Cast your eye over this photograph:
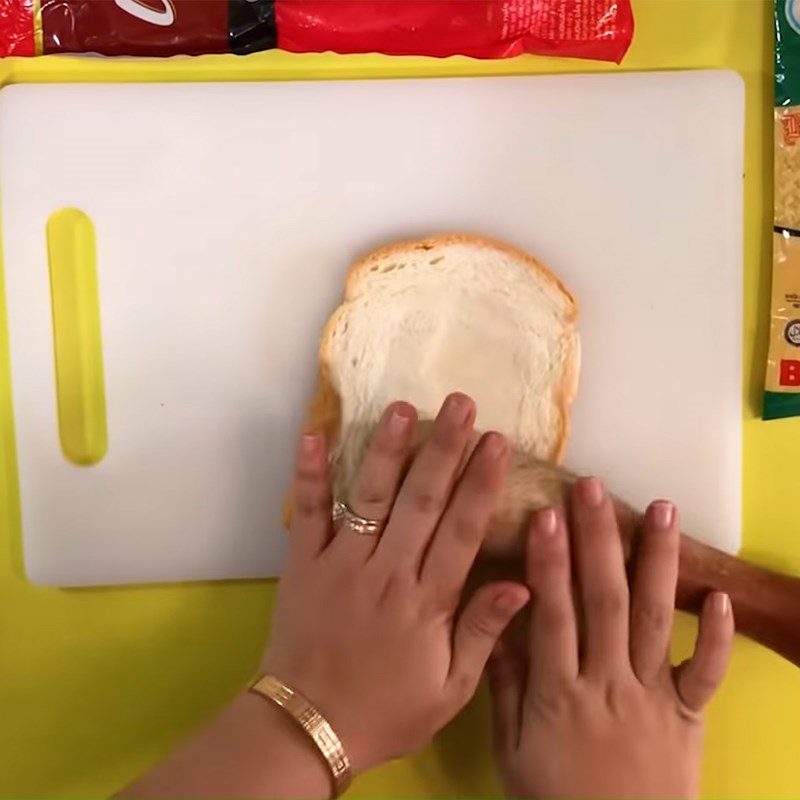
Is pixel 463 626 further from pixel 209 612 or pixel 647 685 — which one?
pixel 209 612

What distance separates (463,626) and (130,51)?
0.63 m

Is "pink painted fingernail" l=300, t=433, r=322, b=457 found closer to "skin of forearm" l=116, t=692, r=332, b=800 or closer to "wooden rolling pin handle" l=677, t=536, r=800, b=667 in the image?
"skin of forearm" l=116, t=692, r=332, b=800

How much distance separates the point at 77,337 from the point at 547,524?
49 centimetres

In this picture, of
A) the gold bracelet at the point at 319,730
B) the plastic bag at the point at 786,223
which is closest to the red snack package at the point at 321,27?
the plastic bag at the point at 786,223

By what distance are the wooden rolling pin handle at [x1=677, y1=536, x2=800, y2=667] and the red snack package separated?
501 millimetres

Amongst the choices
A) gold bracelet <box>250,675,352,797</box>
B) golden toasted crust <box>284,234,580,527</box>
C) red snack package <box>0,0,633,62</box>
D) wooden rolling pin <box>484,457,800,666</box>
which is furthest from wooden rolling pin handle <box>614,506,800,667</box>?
red snack package <box>0,0,633,62</box>

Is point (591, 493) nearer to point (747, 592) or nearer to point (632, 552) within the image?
point (632, 552)

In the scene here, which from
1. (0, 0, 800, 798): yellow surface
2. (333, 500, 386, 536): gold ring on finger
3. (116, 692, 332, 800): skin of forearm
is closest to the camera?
(116, 692, 332, 800): skin of forearm

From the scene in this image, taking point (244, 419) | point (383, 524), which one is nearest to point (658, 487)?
point (383, 524)

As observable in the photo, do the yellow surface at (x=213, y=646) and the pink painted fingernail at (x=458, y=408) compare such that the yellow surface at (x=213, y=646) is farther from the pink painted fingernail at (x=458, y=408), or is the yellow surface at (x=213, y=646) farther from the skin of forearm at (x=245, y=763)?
the pink painted fingernail at (x=458, y=408)

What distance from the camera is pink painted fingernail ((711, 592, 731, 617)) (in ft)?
2.95

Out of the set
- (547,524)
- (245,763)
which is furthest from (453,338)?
(245,763)

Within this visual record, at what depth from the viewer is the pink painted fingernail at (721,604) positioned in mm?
898

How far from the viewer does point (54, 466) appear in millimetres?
976
